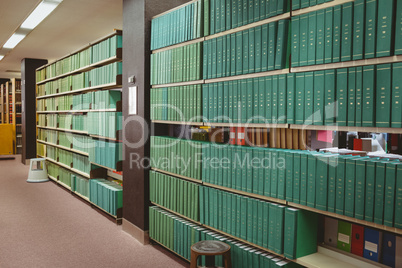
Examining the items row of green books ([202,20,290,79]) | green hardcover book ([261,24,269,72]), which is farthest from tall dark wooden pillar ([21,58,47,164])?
green hardcover book ([261,24,269,72])

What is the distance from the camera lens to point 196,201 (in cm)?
281

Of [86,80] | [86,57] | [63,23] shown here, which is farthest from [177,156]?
[63,23]

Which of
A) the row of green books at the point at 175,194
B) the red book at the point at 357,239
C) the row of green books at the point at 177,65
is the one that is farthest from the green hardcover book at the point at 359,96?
the row of green books at the point at 175,194

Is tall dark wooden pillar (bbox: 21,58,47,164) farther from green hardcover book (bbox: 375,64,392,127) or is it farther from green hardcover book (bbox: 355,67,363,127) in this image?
green hardcover book (bbox: 375,64,392,127)

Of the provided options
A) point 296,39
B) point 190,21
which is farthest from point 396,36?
point 190,21

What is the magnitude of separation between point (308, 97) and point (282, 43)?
0.40 metres

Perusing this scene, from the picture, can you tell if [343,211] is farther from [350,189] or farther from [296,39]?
[296,39]

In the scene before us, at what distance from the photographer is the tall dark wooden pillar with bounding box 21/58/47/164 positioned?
8.69 meters

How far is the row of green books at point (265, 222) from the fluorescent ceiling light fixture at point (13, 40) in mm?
5411

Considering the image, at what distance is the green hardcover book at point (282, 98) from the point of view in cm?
207

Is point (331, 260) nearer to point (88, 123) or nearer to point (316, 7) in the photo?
point (316, 7)

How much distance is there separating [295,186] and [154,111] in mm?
1767

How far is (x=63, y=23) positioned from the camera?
541 cm

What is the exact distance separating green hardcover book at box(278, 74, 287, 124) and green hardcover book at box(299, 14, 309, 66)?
0.51 feet
